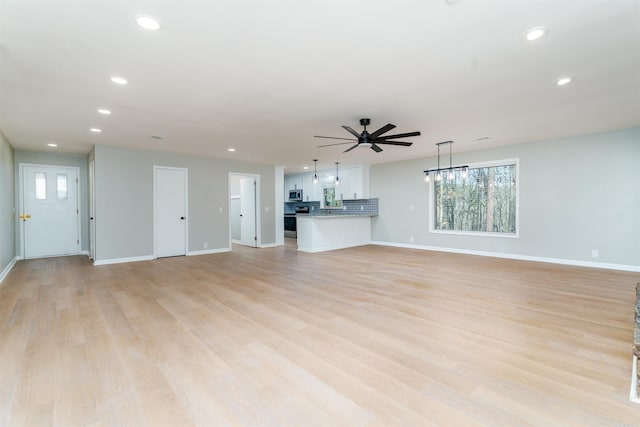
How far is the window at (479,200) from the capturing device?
6542 mm

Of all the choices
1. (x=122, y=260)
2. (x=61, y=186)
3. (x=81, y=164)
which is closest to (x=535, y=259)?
(x=122, y=260)

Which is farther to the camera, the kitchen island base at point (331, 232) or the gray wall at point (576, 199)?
the kitchen island base at point (331, 232)

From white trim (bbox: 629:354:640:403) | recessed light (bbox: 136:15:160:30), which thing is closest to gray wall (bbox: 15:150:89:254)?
recessed light (bbox: 136:15:160:30)

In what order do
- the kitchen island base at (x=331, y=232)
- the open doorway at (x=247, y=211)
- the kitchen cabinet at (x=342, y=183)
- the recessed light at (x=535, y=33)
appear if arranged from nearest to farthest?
the recessed light at (x=535, y=33), the kitchen island base at (x=331, y=232), the open doorway at (x=247, y=211), the kitchen cabinet at (x=342, y=183)

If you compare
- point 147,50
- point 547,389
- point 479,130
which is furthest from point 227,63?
point 479,130

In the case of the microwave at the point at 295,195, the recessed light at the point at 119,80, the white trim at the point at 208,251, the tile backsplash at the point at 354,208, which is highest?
the recessed light at the point at 119,80

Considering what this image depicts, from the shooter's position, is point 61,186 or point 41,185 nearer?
point 41,185

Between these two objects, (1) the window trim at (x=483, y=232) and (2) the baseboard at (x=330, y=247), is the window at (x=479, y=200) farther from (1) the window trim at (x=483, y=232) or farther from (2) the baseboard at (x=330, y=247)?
(2) the baseboard at (x=330, y=247)

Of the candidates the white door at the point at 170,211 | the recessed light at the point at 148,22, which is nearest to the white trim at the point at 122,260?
the white door at the point at 170,211

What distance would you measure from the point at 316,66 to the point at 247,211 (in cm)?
655

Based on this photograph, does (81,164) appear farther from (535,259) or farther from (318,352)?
(535,259)

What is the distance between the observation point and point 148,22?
81.2 inches

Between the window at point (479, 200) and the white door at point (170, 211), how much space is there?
20.4 ft

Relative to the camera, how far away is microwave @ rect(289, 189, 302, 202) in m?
11.2
